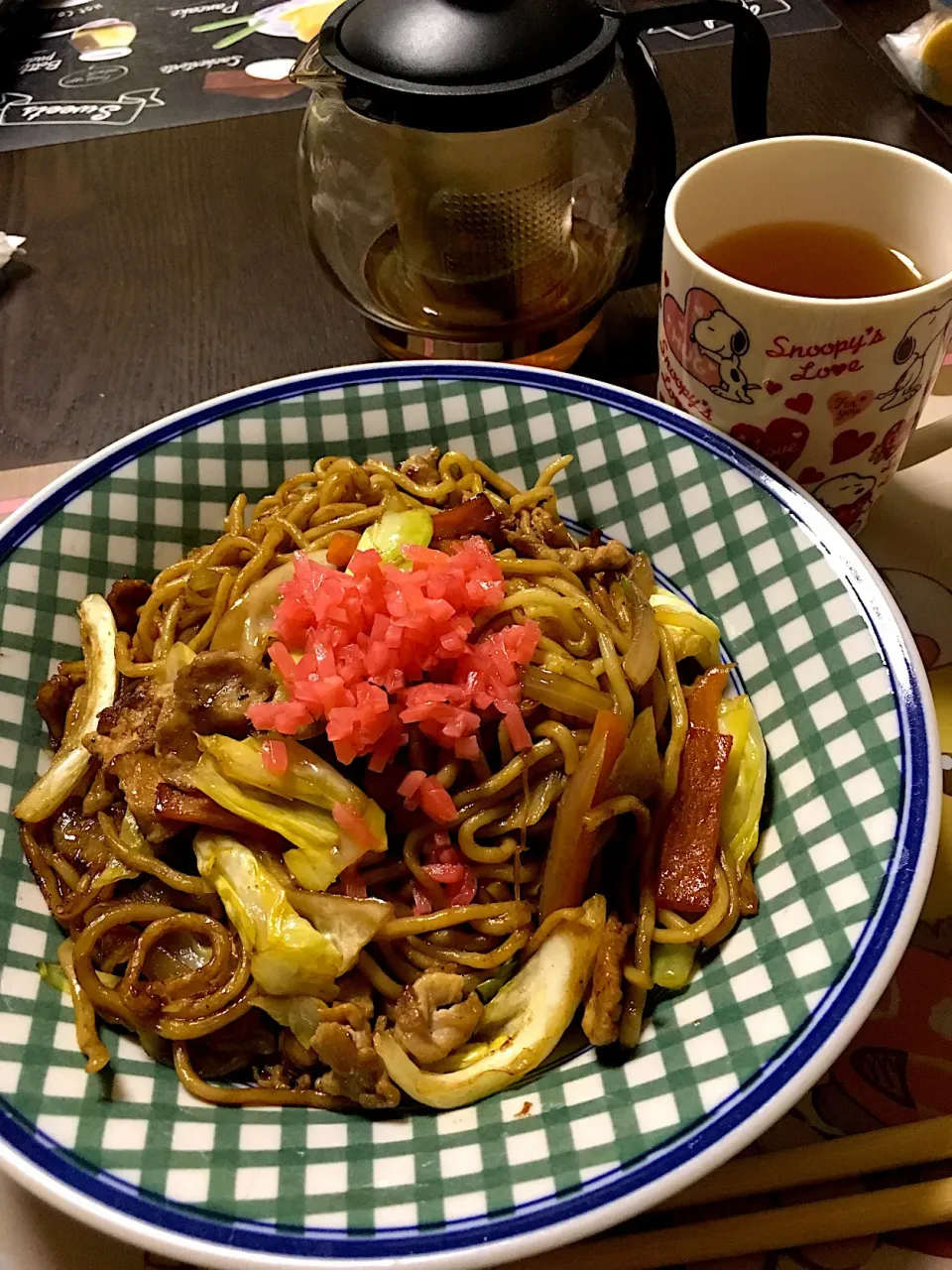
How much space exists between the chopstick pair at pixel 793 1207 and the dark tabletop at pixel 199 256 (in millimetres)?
1710

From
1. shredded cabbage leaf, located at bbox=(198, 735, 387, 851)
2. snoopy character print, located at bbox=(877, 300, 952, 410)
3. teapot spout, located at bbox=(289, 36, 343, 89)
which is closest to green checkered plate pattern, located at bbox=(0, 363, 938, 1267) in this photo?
snoopy character print, located at bbox=(877, 300, 952, 410)

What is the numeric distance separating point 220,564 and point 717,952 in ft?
3.62

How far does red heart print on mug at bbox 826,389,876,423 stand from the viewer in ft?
5.25

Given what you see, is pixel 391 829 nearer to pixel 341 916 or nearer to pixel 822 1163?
pixel 341 916

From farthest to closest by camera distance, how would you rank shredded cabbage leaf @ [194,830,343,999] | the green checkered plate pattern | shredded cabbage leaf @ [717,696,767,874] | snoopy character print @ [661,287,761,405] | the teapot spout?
the teapot spout, snoopy character print @ [661,287,761,405], shredded cabbage leaf @ [717,696,767,874], shredded cabbage leaf @ [194,830,343,999], the green checkered plate pattern

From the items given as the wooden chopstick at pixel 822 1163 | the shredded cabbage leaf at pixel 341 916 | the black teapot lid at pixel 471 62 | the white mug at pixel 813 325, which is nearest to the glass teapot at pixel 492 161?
the black teapot lid at pixel 471 62

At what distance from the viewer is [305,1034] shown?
4.40 feet

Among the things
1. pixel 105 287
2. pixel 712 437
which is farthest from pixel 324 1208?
pixel 105 287

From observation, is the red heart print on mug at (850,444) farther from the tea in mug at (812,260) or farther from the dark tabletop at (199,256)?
the dark tabletop at (199,256)

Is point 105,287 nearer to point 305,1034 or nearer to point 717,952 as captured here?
point 305,1034

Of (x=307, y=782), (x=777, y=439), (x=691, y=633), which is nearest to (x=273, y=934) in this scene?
(x=307, y=782)

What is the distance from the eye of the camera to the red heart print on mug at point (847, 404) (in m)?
1.60

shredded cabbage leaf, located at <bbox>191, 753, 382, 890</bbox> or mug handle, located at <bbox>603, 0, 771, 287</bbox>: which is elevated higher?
mug handle, located at <bbox>603, 0, 771, 287</bbox>

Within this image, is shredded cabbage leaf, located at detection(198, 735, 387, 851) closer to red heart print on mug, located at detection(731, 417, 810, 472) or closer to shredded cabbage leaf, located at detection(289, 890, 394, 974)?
shredded cabbage leaf, located at detection(289, 890, 394, 974)
